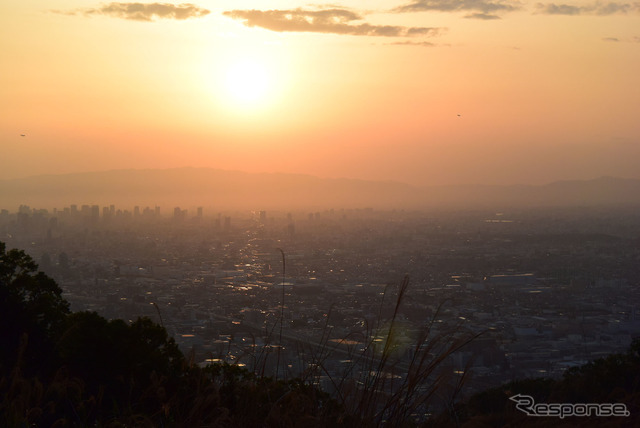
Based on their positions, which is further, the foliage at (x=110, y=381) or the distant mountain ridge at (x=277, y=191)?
the distant mountain ridge at (x=277, y=191)

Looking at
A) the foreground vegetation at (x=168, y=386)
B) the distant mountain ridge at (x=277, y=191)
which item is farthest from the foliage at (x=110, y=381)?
the distant mountain ridge at (x=277, y=191)

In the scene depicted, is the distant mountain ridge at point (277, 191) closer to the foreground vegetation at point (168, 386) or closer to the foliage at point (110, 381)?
the foreground vegetation at point (168, 386)

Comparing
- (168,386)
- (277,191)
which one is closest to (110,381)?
(168,386)

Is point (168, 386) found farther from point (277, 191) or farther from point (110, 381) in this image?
point (277, 191)

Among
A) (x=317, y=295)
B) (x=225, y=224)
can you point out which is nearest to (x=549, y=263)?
(x=317, y=295)

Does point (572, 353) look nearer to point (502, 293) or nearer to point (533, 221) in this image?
point (502, 293)
